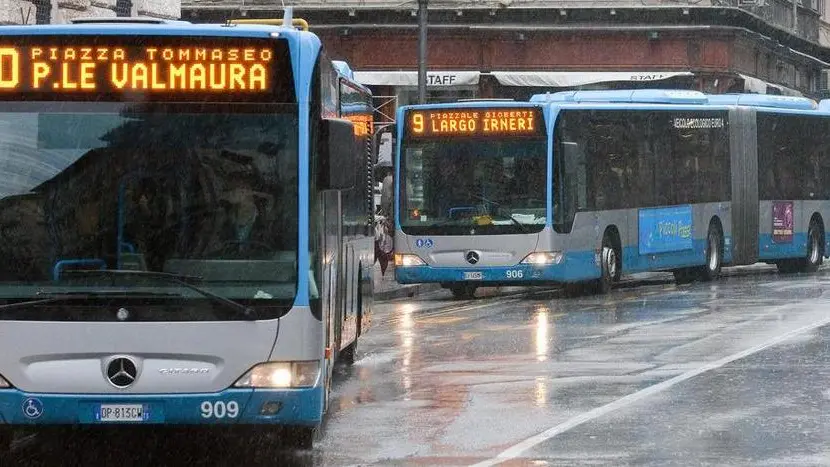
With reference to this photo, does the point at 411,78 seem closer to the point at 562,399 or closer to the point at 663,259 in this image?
the point at 663,259

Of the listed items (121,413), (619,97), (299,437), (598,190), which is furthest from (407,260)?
(121,413)

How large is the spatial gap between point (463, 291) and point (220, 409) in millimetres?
18043

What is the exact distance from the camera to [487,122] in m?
26.4

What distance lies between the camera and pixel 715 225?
32.0m

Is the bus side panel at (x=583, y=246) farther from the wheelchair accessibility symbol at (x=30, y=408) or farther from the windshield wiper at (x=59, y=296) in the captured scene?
the wheelchair accessibility symbol at (x=30, y=408)

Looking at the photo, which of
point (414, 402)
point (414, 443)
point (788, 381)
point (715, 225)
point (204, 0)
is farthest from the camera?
point (204, 0)

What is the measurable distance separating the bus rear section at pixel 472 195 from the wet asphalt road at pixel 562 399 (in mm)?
3204

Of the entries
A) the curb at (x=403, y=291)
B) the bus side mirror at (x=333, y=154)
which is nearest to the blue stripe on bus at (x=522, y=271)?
the curb at (x=403, y=291)

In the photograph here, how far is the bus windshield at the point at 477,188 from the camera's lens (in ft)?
85.9

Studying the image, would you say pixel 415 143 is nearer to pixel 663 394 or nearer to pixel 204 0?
pixel 663 394

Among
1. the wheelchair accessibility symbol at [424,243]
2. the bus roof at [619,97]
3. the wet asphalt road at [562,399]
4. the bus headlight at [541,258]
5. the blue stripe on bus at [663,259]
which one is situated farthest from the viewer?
the bus roof at [619,97]

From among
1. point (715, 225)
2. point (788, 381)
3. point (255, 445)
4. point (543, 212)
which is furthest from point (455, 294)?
point (255, 445)

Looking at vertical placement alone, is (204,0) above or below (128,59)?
above

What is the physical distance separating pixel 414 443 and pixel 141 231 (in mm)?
2272
